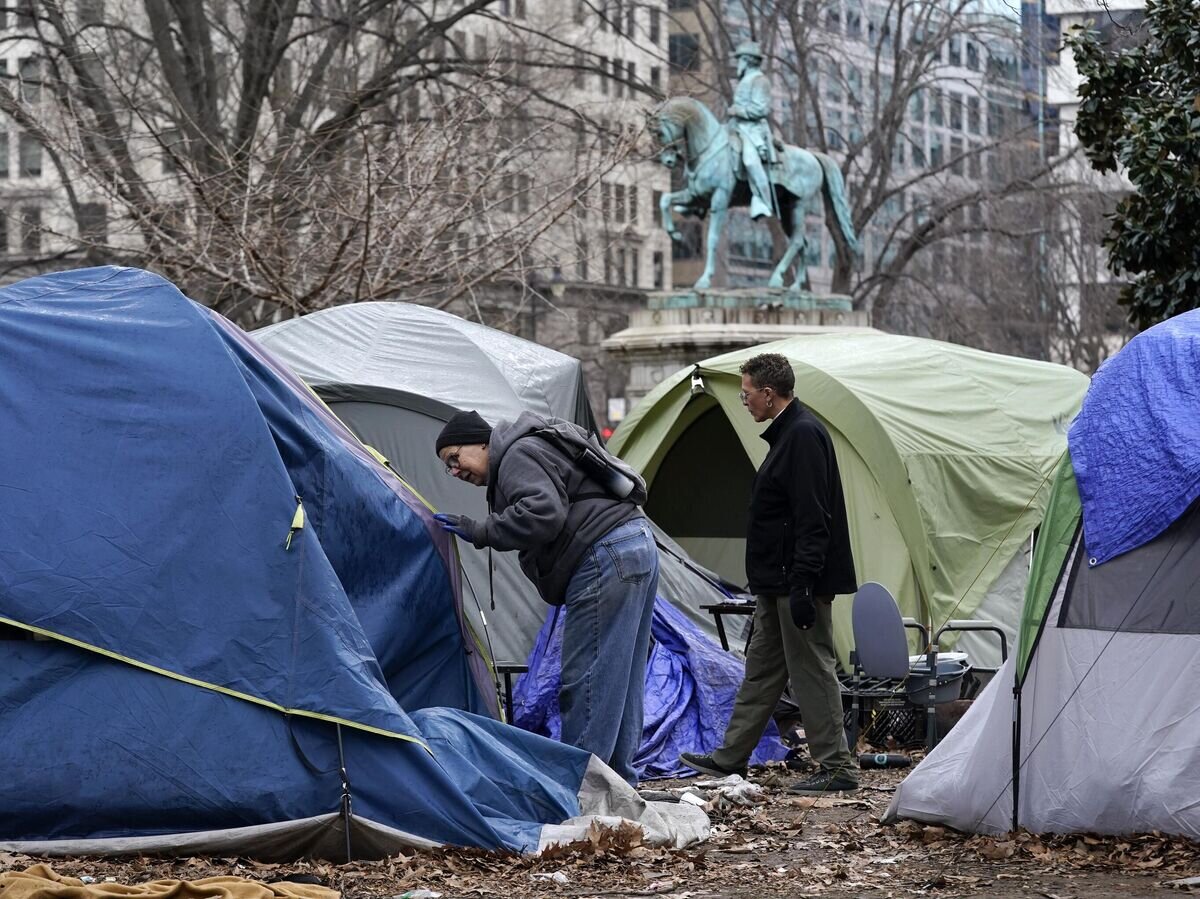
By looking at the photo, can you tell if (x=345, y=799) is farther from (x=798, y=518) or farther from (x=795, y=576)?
(x=798, y=518)

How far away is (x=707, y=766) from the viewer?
8156 millimetres

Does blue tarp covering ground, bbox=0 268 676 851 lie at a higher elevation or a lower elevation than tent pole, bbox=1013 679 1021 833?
higher

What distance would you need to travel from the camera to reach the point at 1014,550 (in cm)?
1086

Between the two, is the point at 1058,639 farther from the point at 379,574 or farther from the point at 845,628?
the point at 845,628

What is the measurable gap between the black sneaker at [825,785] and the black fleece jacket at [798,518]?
810 millimetres

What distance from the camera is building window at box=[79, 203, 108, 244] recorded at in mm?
16031

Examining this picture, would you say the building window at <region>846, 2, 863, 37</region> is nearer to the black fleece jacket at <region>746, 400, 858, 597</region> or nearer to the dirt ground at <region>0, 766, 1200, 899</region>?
the black fleece jacket at <region>746, 400, 858, 597</region>

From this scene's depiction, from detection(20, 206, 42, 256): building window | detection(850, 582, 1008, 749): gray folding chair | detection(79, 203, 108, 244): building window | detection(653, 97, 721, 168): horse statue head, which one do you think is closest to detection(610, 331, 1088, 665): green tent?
detection(850, 582, 1008, 749): gray folding chair

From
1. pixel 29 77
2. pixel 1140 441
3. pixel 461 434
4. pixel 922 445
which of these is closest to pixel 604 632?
pixel 461 434

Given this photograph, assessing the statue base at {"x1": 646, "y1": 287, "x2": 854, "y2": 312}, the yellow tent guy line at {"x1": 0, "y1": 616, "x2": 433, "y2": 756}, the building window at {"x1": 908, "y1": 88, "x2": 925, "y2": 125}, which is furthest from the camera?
the building window at {"x1": 908, "y1": 88, "x2": 925, "y2": 125}

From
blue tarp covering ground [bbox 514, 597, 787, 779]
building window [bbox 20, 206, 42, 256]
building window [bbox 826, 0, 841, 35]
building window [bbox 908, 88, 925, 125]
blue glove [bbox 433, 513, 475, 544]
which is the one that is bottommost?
blue tarp covering ground [bbox 514, 597, 787, 779]

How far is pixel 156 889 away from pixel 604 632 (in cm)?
217

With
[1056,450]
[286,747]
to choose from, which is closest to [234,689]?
[286,747]

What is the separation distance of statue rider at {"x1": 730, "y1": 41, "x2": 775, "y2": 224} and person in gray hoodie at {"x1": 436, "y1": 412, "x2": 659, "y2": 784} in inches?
492
